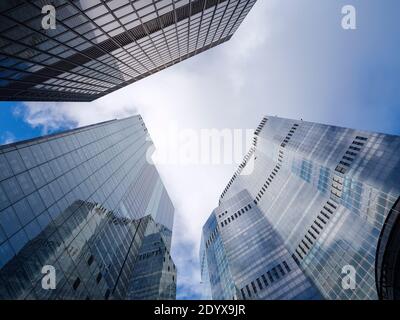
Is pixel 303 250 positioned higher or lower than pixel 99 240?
lower

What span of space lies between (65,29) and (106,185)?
111 feet

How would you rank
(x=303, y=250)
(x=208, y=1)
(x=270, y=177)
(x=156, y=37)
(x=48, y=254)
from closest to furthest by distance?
(x=48, y=254) < (x=208, y=1) < (x=156, y=37) < (x=303, y=250) < (x=270, y=177)

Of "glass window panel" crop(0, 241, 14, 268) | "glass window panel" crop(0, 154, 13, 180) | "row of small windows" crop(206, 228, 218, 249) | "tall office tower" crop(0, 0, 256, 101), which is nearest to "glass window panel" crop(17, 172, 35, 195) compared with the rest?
"glass window panel" crop(0, 154, 13, 180)

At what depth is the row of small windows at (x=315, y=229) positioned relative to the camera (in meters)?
68.9

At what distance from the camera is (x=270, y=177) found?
4675 inches

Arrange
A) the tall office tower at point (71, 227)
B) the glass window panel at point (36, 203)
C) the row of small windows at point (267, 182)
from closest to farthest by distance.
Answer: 1. the tall office tower at point (71, 227)
2. the glass window panel at point (36, 203)
3. the row of small windows at point (267, 182)

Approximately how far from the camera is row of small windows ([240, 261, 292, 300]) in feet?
241

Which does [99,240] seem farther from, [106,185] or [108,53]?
[108,53]

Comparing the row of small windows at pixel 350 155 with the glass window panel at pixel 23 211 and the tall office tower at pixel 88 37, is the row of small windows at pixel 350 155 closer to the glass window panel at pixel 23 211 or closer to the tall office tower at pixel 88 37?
the tall office tower at pixel 88 37

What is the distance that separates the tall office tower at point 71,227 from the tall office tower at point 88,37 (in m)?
7.19

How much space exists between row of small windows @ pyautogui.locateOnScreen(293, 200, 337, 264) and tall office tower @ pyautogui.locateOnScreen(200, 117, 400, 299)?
25 centimetres

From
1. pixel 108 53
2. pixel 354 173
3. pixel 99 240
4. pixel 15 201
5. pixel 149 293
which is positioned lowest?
pixel 149 293

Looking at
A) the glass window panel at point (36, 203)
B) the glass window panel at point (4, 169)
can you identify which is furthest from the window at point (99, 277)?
the glass window panel at point (4, 169)

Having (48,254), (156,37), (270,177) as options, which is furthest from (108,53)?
(270,177)
